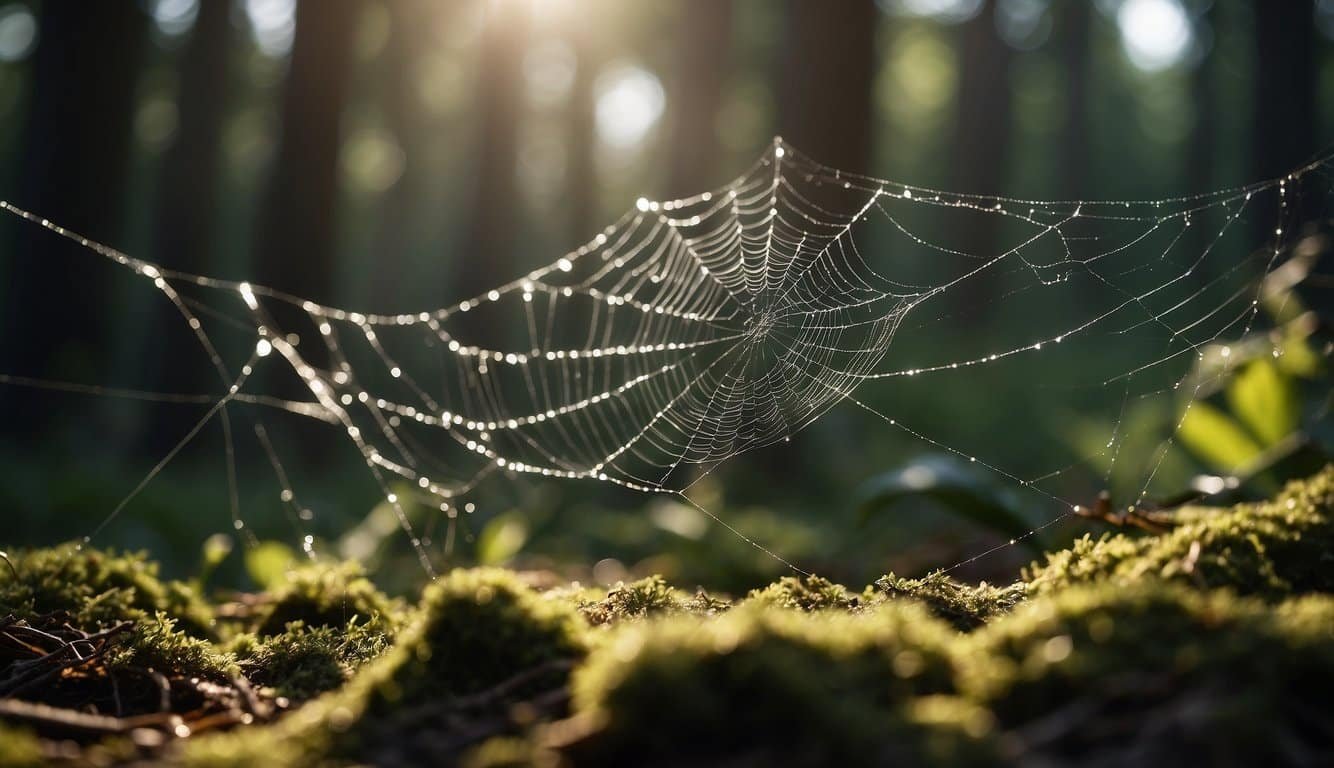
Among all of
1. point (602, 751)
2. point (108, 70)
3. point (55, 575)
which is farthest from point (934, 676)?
point (108, 70)

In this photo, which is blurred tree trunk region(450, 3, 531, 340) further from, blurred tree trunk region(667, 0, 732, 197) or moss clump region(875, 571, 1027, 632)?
moss clump region(875, 571, 1027, 632)

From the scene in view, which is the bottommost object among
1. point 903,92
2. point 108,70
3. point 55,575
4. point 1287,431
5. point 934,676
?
point 55,575

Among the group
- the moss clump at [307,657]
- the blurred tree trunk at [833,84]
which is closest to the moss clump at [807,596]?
the moss clump at [307,657]

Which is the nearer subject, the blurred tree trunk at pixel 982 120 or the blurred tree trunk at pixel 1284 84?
the blurred tree trunk at pixel 1284 84

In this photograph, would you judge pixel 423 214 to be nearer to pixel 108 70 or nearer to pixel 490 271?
pixel 490 271

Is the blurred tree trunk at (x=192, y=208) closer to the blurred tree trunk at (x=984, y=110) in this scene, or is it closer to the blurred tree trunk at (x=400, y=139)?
the blurred tree trunk at (x=400, y=139)

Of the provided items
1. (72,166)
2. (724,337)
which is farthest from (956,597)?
(72,166)

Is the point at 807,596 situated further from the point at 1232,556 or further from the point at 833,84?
the point at 833,84
